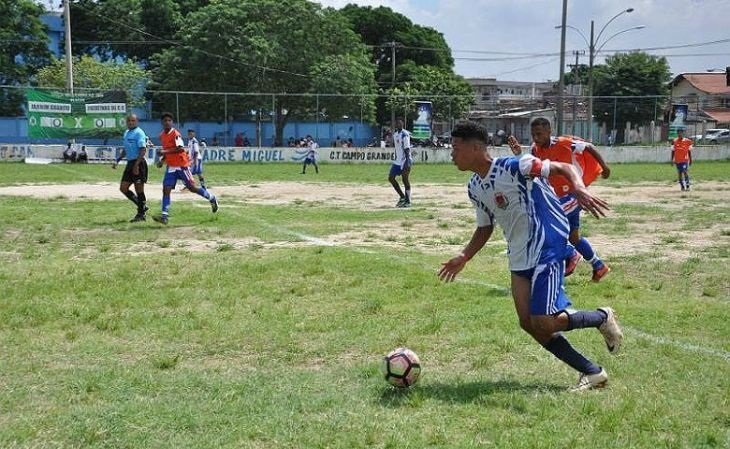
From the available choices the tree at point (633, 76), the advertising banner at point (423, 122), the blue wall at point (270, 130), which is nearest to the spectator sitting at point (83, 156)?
the blue wall at point (270, 130)

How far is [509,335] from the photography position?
6469 mm

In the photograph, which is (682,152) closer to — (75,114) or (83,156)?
(75,114)

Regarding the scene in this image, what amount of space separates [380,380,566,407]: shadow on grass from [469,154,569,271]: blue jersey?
2.55 feet

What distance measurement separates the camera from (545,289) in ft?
16.8

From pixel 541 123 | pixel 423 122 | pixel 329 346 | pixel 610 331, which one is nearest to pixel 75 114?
pixel 423 122

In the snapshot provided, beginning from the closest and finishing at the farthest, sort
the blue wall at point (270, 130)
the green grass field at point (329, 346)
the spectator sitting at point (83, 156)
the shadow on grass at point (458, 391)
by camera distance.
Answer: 1. the green grass field at point (329, 346)
2. the shadow on grass at point (458, 391)
3. the spectator sitting at point (83, 156)
4. the blue wall at point (270, 130)

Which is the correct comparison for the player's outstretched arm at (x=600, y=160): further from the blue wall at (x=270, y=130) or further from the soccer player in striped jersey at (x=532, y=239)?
the blue wall at (x=270, y=130)

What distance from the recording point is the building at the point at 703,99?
54312 mm

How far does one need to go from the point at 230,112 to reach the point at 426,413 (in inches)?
1817

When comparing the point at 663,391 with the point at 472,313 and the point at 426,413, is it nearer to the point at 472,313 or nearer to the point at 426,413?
the point at 426,413

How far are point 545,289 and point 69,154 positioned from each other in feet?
131

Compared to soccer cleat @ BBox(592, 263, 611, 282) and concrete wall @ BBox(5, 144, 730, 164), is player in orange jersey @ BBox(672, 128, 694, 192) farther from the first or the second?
concrete wall @ BBox(5, 144, 730, 164)

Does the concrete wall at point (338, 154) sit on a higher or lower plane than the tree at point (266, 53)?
lower

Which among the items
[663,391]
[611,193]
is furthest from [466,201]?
[663,391]
